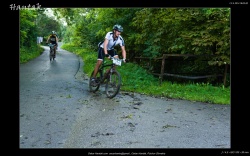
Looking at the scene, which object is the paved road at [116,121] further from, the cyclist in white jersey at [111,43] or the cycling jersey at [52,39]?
the cycling jersey at [52,39]

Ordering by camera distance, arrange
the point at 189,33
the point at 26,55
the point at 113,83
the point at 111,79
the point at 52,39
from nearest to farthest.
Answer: the point at 113,83, the point at 111,79, the point at 189,33, the point at 52,39, the point at 26,55

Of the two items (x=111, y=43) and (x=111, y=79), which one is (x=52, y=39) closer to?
(x=111, y=43)

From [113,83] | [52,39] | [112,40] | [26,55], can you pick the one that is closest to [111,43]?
[112,40]

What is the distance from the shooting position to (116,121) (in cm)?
→ 525

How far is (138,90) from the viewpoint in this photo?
330 inches

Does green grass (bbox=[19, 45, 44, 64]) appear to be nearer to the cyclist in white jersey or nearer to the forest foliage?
the forest foliage

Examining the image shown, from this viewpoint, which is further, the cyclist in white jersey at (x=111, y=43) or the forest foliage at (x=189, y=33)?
the forest foliage at (x=189, y=33)

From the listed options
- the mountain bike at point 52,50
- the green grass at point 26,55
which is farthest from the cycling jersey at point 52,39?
the green grass at point 26,55

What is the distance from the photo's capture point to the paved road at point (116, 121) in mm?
4230

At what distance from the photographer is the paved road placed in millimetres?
4230
